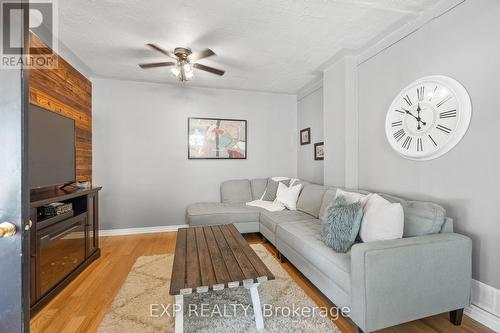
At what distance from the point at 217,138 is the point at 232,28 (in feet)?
6.62

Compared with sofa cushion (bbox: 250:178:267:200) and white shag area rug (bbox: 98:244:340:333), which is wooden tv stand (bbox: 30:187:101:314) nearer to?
white shag area rug (bbox: 98:244:340:333)

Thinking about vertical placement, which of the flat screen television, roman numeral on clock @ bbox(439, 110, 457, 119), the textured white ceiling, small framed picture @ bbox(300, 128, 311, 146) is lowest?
the flat screen television

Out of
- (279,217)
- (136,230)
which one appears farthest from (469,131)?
(136,230)

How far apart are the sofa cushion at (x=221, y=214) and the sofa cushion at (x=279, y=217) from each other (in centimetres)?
18

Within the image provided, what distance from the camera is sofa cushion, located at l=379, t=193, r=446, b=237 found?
1623 millimetres

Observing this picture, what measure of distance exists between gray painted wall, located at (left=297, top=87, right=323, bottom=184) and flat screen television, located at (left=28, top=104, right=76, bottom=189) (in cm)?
339

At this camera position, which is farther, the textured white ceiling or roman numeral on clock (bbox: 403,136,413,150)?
roman numeral on clock (bbox: 403,136,413,150)

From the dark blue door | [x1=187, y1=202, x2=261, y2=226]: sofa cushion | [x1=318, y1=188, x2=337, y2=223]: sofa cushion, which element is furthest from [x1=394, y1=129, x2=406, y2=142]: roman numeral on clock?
the dark blue door

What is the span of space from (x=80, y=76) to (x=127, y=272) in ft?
8.69

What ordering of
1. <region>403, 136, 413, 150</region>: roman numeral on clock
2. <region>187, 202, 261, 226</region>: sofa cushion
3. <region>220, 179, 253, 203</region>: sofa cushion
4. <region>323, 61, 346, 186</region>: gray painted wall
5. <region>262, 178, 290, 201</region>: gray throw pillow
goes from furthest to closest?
<region>220, 179, 253, 203</region>: sofa cushion, <region>262, 178, 290, 201</region>: gray throw pillow, <region>187, 202, 261, 226</region>: sofa cushion, <region>323, 61, 346, 186</region>: gray painted wall, <region>403, 136, 413, 150</region>: roman numeral on clock

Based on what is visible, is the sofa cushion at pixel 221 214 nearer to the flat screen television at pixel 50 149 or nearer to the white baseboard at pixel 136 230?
the white baseboard at pixel 136 230

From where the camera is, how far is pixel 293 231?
7.57ft

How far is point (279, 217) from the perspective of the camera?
2.87 m

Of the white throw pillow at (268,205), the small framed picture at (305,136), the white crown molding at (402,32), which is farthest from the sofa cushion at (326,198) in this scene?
the white crown molding at (402,32)
